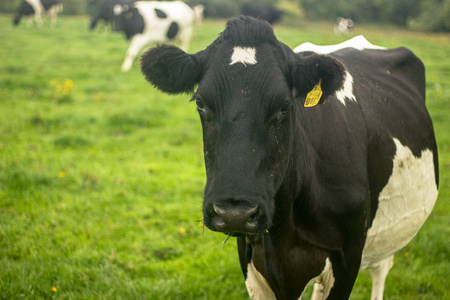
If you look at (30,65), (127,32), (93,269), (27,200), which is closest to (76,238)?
(93,269)

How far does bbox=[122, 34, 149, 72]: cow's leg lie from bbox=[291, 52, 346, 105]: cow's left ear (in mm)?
11616

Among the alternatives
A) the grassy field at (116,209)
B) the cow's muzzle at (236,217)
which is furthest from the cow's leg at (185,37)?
the cow's muzzle at (236,217)

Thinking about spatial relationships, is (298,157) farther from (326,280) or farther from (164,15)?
(164,15)

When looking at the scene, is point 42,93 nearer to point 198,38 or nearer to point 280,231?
point 280,231

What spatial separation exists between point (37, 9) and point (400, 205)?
90.6ft

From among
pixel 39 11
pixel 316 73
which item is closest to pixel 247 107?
pixel 316 73

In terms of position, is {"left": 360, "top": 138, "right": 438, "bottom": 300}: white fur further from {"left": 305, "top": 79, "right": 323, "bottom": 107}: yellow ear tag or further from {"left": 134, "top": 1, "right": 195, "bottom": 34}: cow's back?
{"left": 134, "top": 1, "right": 195, "bottom": 34}: cow's back

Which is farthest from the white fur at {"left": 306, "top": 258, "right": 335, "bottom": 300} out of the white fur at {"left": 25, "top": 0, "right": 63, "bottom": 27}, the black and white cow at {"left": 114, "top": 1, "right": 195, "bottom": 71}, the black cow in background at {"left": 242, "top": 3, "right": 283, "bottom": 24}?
the black cow in background at {"left": 242, "top": 3, "right": 283, "bottom": 24}

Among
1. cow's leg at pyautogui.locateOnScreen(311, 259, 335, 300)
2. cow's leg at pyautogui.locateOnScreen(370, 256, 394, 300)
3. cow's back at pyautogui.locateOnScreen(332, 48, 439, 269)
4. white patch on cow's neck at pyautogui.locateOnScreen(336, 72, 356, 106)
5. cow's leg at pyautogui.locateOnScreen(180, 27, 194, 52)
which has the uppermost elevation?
white patch on cow's neck at pyautogui.locateOnScreen(336, 72, 356, 106)

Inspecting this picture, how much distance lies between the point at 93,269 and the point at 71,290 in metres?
0.29

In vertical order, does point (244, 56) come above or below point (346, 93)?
above

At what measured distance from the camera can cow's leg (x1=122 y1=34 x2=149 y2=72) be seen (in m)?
13.6

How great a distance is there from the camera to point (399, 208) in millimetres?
3283

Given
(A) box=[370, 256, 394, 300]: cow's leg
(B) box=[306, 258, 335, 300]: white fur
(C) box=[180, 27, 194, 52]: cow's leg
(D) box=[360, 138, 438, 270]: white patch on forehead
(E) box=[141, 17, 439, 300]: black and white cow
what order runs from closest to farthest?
(E) box=[141, 17, 439, 300]: black and white cow → (B) box=[306, 258, 335, 300]: white fur → (D) box=[360, 138, 438, 270]: white patch on forehead → (A) box=[370, 256, 394, 300]: cow's leg → (C) box=[180, 27, 194, 52]: cow's leg
